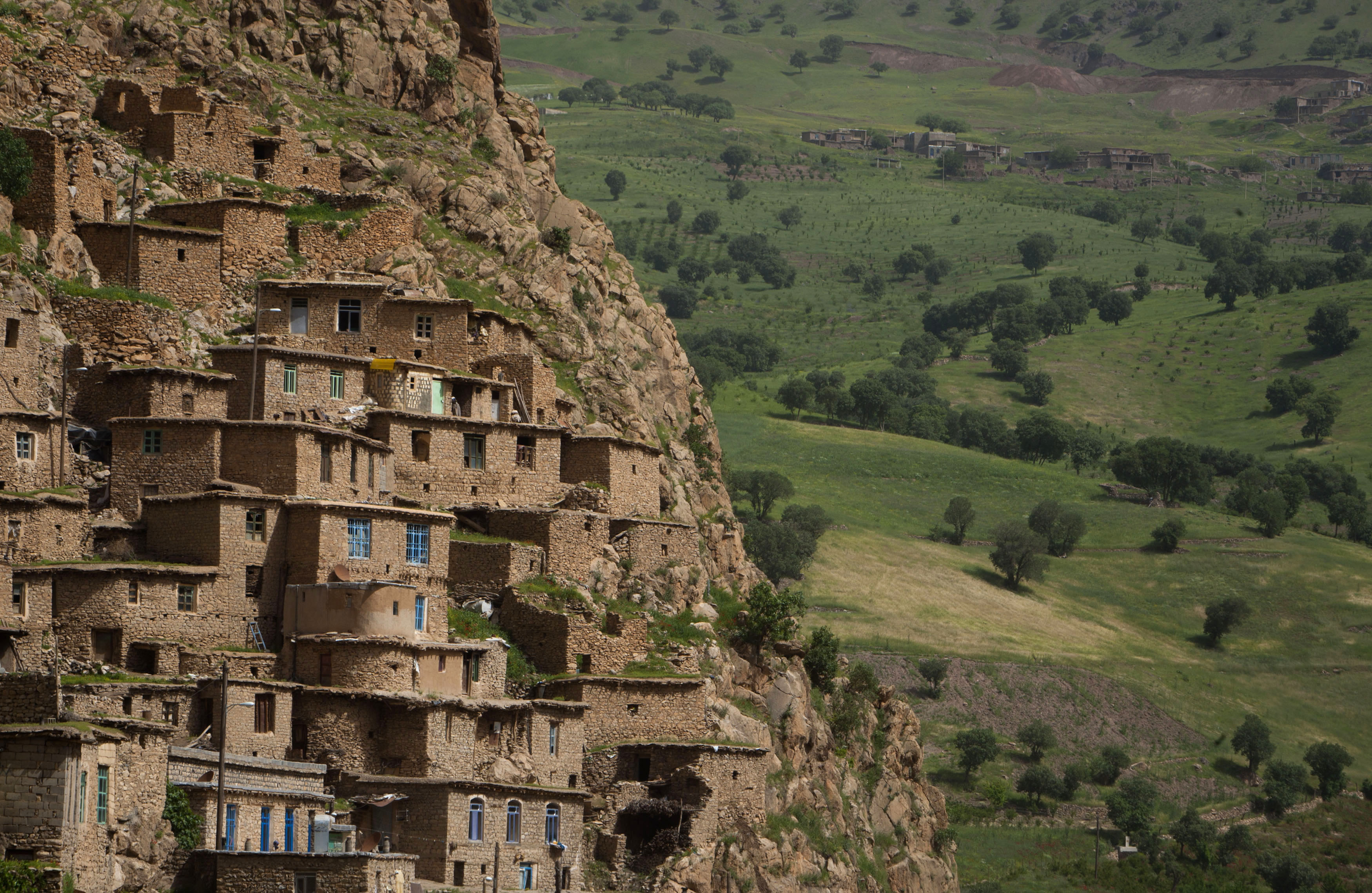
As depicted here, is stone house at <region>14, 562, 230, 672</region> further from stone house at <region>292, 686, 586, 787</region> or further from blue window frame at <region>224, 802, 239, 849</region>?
blue window frame at <region>224, 802, 239, 849</region>

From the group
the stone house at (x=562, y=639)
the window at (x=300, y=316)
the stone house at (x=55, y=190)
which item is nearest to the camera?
the stone house at (x=562, y=639)

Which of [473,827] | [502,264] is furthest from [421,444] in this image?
[473,827]

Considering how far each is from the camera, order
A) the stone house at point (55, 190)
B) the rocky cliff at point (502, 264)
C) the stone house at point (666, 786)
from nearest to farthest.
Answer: the stone house at point (666, 786), the stone house at point (55, 190), the rocky cliff at point (502, 264)

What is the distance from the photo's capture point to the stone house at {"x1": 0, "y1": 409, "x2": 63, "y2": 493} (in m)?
75.9

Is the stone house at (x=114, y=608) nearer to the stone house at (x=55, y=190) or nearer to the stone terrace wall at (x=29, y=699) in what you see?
the stone terrace wall at (x=29, y=699)

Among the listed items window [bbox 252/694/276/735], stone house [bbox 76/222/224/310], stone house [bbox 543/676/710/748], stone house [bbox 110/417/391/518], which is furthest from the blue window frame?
stone house [bbox 76/222/224/310]

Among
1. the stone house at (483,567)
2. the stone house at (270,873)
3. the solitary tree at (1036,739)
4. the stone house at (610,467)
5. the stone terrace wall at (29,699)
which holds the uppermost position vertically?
the stone house at (610,467)

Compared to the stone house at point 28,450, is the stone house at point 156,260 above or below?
above

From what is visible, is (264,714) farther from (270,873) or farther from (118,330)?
(118,330)

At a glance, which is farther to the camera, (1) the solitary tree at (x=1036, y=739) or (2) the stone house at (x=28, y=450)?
(1) the solitary tree at (x=1036, y=739)

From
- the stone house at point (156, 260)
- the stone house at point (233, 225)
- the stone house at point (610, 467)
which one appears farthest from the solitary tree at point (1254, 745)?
the stone house at point (156, 260)

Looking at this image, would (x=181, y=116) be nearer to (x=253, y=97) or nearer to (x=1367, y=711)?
(x=253, y=97)

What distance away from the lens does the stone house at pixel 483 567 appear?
85.1 meters

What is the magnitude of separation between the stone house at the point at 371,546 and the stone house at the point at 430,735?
3024mm
